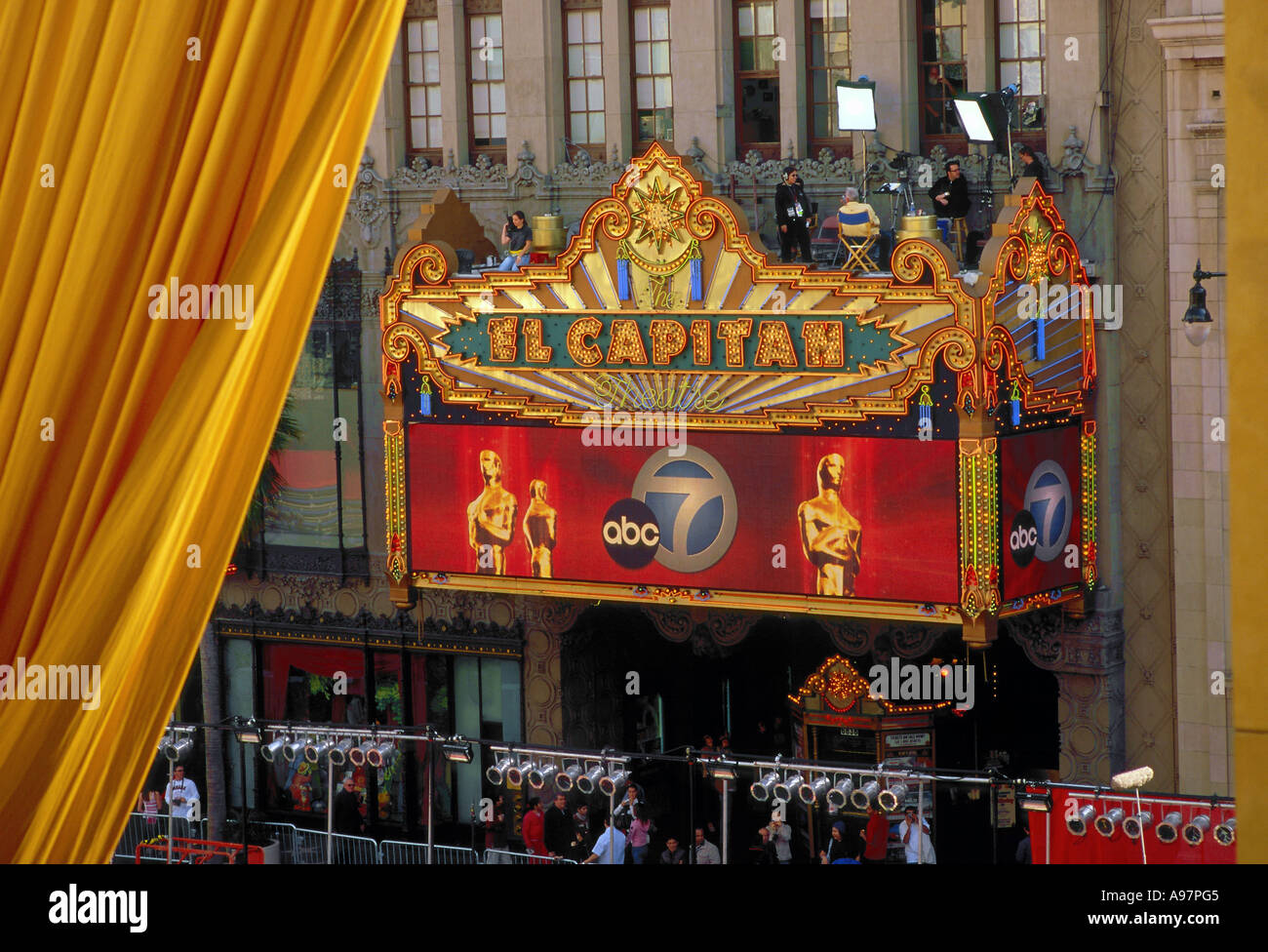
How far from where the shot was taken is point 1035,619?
2281 cm

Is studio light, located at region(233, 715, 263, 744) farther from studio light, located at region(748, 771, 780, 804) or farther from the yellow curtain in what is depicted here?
the yellow curtain

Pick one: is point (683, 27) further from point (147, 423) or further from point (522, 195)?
point (147, 423)

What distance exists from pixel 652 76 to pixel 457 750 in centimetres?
1090

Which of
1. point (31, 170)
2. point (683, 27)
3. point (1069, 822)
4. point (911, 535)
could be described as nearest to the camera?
point (31, 170)

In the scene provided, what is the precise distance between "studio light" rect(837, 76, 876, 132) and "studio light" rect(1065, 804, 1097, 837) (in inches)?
373

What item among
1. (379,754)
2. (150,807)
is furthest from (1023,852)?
(150,807)

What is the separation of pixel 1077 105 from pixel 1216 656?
6.95 meters

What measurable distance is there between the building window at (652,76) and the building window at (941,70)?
3.88 metres

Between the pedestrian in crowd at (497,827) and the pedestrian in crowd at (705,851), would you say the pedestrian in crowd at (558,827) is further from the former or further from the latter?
the pedestrian in crowd at (705,851)

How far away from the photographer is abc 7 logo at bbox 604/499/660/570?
23.0 meters

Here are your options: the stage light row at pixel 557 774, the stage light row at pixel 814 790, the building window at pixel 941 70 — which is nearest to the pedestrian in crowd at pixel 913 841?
the stage light row at pixel 814 790

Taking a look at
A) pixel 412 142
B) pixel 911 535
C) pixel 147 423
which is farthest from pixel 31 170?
pixel 412 142

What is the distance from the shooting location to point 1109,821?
54.5ft

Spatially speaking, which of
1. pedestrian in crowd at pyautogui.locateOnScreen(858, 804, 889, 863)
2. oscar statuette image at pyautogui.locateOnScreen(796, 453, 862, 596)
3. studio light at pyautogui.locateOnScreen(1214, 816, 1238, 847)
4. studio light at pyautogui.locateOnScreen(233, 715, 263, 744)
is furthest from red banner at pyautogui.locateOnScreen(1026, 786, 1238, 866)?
studio light at pyautogui.locateOnScreen(233, 715, 263, 744)
